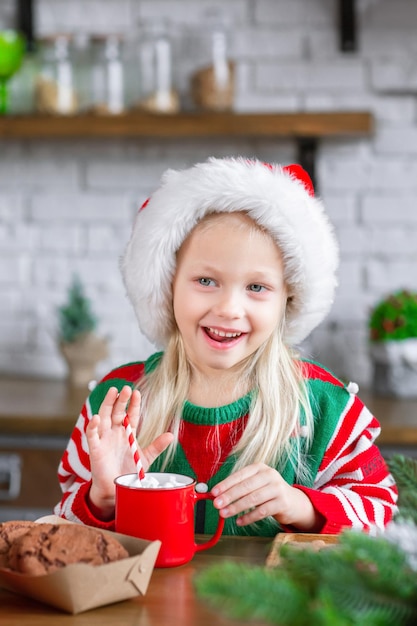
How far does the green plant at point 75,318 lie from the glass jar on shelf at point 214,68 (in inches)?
25.2

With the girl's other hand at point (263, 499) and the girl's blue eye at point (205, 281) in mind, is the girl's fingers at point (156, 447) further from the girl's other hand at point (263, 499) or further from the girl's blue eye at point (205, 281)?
the girl's blue eye at point (205, 281)

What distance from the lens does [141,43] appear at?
2.39 m

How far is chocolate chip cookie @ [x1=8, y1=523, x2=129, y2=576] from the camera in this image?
0.78 m

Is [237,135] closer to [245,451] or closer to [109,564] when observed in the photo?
[245,451]

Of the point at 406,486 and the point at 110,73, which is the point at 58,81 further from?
the point at 406,486

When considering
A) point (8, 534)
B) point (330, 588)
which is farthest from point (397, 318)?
point (330, 588)

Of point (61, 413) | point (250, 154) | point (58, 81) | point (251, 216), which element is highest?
point (58, 81)

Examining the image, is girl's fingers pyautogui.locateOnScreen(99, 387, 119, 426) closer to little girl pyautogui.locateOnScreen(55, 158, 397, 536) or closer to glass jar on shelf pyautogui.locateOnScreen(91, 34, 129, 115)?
little girl pyautogui.locateOnScreen(55, 158, 397, 536)

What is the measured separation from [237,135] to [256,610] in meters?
2.08

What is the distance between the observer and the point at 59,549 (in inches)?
31.1

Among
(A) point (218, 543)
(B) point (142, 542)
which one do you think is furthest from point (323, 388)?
(B) point (142, 542)

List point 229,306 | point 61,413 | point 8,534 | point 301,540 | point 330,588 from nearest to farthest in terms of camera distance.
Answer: point 330,588 < point 8,534 < point 301,540 < point 229,306 < point 61,413

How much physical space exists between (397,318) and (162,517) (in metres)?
1.43

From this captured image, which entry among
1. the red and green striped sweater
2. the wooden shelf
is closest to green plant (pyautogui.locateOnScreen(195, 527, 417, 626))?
the red and green striped sweater
